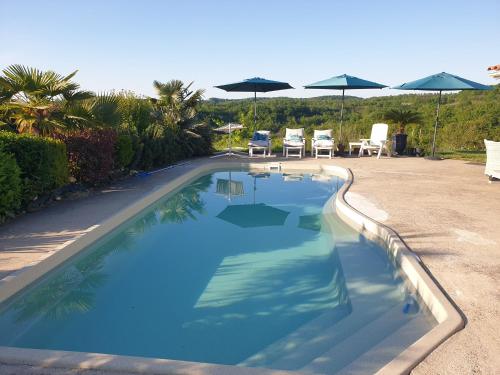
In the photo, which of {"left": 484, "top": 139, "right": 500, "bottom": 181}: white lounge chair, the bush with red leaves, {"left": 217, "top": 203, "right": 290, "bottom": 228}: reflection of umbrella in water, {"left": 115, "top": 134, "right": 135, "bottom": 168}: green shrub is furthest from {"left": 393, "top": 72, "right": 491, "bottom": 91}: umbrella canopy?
the bush with red leaves

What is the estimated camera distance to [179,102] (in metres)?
13.1

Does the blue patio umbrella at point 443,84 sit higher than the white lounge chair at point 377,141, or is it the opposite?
the blue patio umbrella at point 443,84

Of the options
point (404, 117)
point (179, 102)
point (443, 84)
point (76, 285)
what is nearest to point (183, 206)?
point (76, 285)

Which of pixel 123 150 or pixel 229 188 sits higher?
pixel 123 150

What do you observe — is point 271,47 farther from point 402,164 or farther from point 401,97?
point 401,97

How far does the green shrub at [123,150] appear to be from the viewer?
8.41 metres

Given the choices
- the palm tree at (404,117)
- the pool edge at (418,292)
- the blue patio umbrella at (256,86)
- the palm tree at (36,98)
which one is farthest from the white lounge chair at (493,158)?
the palm tree at (36,98)

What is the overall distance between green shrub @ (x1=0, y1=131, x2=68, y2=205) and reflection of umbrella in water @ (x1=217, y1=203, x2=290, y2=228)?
110 inches

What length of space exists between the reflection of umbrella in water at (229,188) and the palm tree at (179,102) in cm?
320

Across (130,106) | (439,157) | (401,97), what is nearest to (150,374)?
(130,106)

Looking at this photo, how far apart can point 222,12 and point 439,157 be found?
942 centimetres

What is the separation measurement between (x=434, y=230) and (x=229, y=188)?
17.2 ft

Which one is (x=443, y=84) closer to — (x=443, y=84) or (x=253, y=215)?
(x=443, y=84)

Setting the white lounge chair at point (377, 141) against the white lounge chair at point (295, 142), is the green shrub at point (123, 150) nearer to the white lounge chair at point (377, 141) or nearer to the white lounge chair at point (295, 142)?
the white lounge chair at point (295, 142)
